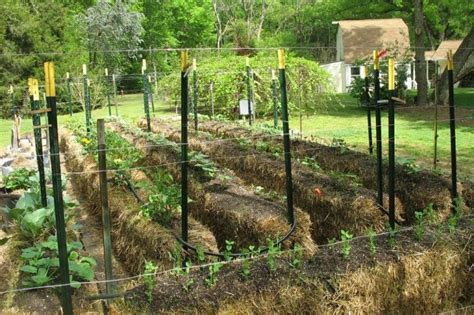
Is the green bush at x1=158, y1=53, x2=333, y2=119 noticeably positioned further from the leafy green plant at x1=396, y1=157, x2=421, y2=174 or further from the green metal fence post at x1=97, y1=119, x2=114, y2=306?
the green metal fence post at x1=97, y1=119, x2=114, y2=306

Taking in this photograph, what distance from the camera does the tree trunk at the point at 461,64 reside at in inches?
773

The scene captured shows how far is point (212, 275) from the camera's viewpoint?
137 inches

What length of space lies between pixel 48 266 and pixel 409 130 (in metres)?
12.2

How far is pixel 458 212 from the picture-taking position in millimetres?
4723

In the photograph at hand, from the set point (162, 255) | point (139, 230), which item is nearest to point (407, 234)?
point (162, 255)

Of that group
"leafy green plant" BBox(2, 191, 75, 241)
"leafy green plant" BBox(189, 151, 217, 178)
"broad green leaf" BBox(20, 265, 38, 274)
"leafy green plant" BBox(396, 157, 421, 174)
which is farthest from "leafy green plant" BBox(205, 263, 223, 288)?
"leafy green plant" BBox(396, 157, 421, 174)

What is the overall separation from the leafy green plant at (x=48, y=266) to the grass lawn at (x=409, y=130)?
5.44 meters

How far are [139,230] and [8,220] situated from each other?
145 centimetres

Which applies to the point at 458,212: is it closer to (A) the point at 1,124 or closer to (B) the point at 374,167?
(B) the point at 374,167

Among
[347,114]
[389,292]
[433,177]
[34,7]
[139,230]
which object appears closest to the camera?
[389,292]

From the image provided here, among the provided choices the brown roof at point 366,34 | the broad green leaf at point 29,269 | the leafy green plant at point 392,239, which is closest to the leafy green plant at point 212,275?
the broad green leaf at point 29,269

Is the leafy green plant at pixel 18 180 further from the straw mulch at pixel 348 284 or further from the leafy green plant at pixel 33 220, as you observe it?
the straw mulch at pixel 348 284

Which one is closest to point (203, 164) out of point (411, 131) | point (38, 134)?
point (38, 134)

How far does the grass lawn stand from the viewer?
999 centimetres
